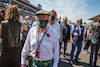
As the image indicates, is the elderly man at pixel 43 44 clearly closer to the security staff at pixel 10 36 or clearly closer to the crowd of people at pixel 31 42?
the crowd of people at pixel 31 42

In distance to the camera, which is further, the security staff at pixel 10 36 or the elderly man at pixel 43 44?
the security staff at pixel 10 36

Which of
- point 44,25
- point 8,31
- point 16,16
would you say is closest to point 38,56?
point 44,25

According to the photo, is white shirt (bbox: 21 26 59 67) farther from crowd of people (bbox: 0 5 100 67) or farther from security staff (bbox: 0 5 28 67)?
security staff (bbox: 0 5 28 67)

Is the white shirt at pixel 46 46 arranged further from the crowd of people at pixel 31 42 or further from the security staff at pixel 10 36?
the security staff at pixel 10 36

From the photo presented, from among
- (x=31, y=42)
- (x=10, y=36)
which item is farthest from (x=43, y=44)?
(x=10, y=36)

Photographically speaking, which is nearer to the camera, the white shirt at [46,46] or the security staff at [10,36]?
the white shirt at [46,46]

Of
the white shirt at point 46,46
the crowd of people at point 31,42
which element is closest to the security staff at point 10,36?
the crowd of people at point 31,42

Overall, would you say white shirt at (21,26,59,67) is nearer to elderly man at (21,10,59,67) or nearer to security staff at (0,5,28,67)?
elderly man at (21,10,59,67)

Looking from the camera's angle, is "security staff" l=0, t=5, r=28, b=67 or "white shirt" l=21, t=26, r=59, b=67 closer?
"white shirt" l=21, t=26, r=59, b=67

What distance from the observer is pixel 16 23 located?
173 centimetres

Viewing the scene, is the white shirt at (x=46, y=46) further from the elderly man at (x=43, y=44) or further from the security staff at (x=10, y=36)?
the security staff at (x=10, y=36)

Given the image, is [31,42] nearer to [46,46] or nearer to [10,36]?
[46,46]

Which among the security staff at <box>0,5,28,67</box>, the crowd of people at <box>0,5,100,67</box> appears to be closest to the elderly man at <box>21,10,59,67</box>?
the crowd of people at <box>0,5,100,67</box>

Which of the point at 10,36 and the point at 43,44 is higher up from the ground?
the point at 10,36
